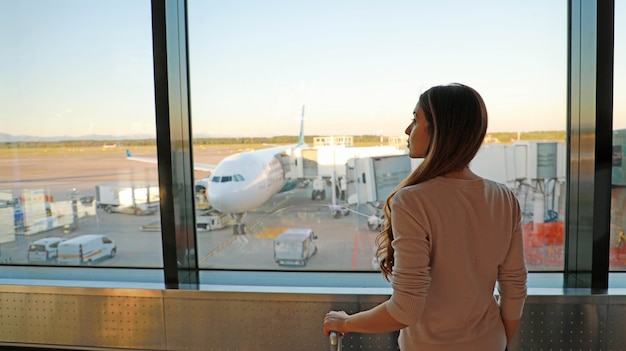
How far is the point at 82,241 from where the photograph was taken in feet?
9.43

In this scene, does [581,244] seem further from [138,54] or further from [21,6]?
[21,6]

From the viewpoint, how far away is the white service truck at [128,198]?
270cm

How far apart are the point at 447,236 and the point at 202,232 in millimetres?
2070

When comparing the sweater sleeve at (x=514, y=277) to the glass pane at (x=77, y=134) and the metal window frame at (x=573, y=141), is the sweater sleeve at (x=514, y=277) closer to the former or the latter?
the metal window frame at (x=573, y=141)

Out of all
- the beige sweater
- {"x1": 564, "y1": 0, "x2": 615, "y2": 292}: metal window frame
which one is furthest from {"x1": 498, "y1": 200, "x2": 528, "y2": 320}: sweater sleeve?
{"x1": 564, "y1": 0, "x2": 615, "y2": 292}: metal window frame

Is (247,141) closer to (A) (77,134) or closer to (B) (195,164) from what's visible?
(B) (195,164)

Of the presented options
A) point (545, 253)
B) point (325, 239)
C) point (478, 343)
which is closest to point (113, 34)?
point (325, 239)

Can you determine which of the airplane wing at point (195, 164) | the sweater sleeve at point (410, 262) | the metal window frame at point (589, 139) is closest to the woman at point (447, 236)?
the sweater sleeve at point (410, 262)

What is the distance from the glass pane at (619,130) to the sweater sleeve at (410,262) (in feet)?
6.28

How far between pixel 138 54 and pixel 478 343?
8.15ft

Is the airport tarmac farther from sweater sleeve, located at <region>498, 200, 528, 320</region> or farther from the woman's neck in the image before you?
the woman's neck

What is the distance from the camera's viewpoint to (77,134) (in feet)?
9.25

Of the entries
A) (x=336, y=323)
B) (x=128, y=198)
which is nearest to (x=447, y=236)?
(x=336, y=323)

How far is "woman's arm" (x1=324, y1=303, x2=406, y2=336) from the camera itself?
936mm
